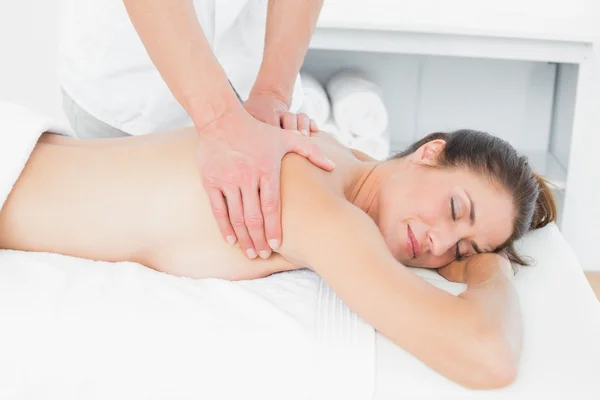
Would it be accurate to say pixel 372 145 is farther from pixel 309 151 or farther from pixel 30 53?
pixel 30 53

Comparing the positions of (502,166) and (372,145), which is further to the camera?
(372,145)

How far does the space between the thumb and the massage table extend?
231 mm

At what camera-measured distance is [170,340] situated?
3.71ft

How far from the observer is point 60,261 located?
1.36m

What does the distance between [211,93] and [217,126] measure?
62 mm

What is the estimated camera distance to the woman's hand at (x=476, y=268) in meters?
1.39

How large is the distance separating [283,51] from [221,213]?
529 mm

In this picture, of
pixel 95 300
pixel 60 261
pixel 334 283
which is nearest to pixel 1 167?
pixel 60 261

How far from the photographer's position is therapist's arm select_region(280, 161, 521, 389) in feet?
3.67

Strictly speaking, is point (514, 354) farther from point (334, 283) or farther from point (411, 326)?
point (334, 283)

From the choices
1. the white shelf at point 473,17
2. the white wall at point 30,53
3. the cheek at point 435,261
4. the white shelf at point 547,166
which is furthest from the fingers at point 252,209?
the white wall at point 30,53

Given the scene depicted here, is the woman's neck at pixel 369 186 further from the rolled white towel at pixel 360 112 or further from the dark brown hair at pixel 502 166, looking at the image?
the rolled white towel at pixel 360 112

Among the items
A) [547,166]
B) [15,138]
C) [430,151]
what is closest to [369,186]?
[430,151]

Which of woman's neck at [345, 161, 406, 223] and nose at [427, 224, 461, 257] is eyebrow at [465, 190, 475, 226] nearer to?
nose at [427, 224, 461, 257]
